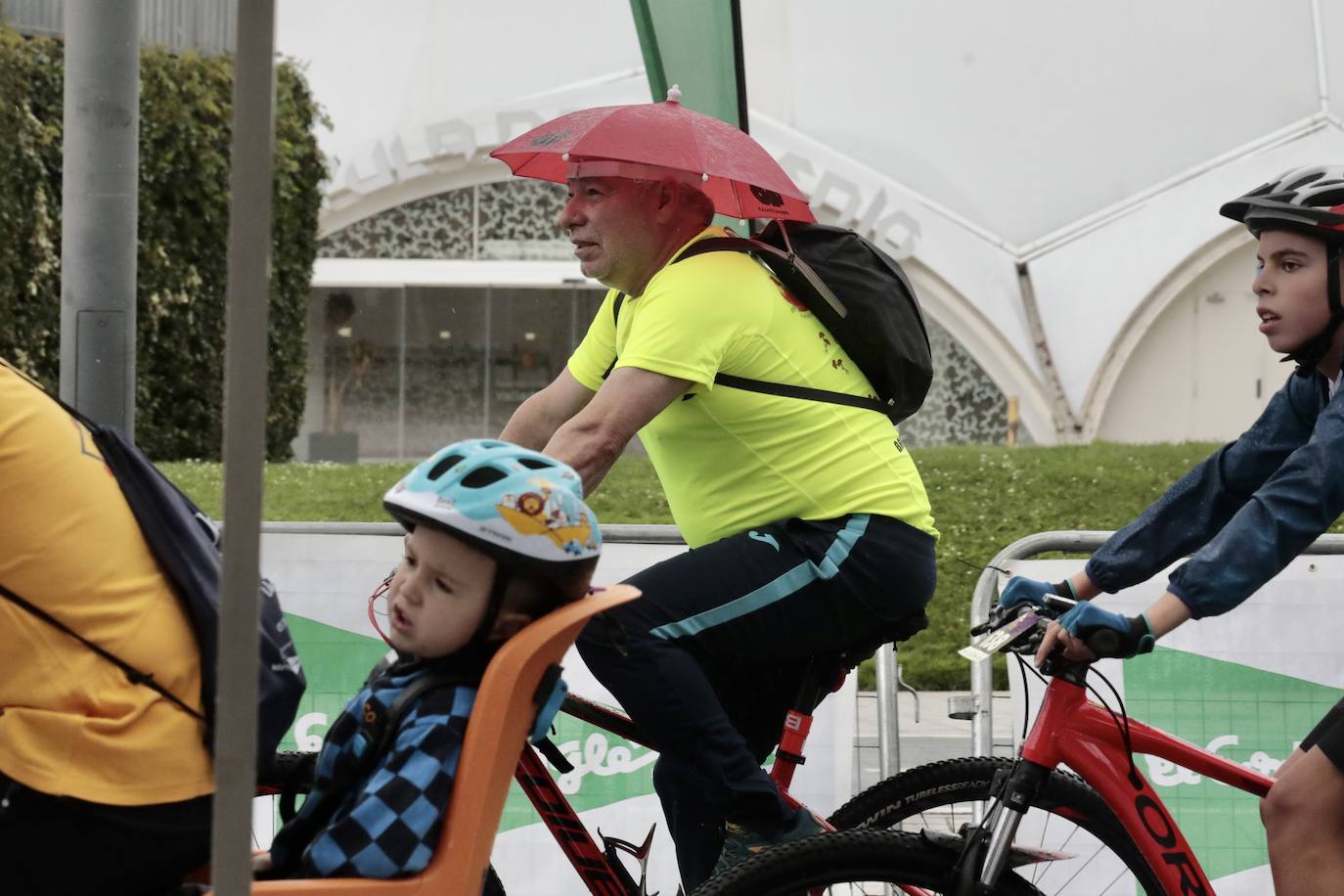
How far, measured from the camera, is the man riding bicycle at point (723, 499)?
3000 millimetres

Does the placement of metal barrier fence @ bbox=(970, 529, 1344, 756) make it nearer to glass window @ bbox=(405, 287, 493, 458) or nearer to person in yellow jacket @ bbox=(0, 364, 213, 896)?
person in yellow jacket @ bbox=(0, 364, 213, 896)

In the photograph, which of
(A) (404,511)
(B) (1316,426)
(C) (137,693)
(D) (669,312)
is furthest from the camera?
(D) (669,312)

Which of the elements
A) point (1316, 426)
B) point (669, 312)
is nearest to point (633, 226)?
point (669, 312)

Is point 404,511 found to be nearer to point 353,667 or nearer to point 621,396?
point 621,396

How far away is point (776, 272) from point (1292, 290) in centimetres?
94

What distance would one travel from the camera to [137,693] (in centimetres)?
209

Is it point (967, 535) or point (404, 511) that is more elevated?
point (404, 511)

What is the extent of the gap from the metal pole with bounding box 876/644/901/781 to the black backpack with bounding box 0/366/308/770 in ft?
9.09

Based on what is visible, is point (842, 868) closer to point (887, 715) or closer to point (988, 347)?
point (887, 715)

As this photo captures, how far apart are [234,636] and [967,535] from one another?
30.6 feet

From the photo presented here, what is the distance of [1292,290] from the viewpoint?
117 inches

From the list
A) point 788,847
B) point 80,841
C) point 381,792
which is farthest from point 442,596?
point 788,847

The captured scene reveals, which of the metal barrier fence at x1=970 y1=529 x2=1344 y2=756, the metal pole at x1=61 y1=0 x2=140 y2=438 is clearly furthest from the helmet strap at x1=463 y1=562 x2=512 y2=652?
the metal barrier fence at x1=970 y1=529 x2=1344 y2=756

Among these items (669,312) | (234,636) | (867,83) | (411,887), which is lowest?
(411,887)
